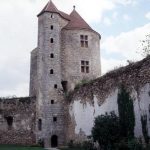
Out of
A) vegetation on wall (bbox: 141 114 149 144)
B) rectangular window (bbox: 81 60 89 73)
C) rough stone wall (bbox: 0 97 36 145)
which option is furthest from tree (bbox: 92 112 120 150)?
rectangular window (bbox: 81 60 89 73)

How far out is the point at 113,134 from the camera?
1930 cm

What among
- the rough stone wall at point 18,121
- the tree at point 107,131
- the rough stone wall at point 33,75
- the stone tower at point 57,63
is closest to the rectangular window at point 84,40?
the stone tower at point 57,63

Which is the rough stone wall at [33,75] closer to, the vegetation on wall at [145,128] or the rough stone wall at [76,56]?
the rough stone wall at [76,56]

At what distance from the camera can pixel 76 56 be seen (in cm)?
3588

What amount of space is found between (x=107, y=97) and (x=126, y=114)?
3485 millimetres

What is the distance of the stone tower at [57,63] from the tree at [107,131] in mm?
11658

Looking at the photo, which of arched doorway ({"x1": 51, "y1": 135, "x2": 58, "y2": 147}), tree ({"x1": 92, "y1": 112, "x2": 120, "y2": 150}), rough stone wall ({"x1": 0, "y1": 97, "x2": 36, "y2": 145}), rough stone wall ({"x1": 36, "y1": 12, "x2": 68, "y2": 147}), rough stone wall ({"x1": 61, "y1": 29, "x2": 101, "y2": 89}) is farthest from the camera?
rough stone wall ({"x1": 61, "y1": 29, "x2": 101, "y2": 89})

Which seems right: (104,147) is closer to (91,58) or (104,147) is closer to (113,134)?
(113,134)

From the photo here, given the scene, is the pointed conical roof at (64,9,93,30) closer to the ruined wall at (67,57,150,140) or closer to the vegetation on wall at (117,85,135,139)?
the ruined wall at (67,57,150,140)

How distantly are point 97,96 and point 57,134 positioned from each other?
8.32 m

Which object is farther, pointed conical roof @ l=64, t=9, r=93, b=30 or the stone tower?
pointed conical roof @ l=64, t=9, r=93, b=30

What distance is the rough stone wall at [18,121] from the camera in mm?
33062

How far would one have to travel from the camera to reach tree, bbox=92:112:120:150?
1919 centimetres

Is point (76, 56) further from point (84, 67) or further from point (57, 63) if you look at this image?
point (57, 63)
